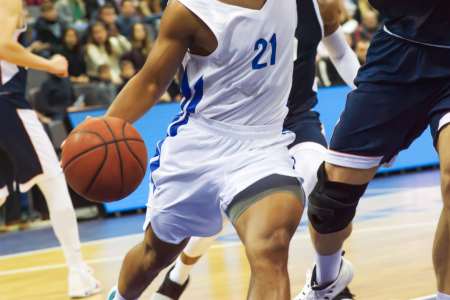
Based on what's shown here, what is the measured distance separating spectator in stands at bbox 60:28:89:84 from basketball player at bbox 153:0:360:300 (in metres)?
7.37

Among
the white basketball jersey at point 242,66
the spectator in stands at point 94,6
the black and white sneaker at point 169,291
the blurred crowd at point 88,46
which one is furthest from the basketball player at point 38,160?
the spectator in stands at point 94,6

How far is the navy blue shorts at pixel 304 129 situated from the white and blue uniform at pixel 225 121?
1.24 m

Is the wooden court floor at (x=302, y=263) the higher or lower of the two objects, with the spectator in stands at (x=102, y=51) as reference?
higher

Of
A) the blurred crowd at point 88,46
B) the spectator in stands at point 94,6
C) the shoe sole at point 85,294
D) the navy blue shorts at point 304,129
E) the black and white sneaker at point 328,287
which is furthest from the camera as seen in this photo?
the spectator in stands at point 94,6

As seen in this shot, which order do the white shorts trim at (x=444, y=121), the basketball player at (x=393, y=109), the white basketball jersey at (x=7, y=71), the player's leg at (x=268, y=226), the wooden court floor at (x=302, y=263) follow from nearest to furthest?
the player's leg at (x=268, y=226), the white shorts trim at (x=444, y=121), the basketball player at (x=393, y=109), the wooden court floor at (x=302, y=263), the white basketball jersey at (x=7, y=71)

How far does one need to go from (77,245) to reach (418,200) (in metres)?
4.48

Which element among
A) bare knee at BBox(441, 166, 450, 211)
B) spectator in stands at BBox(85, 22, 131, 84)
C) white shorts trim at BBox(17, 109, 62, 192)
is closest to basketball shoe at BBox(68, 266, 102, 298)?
white shorts trim at BBox(17, 109, 62, 192)

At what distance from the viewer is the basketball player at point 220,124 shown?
13.1 feet

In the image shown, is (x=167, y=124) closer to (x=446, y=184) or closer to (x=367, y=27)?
(x=367, y=27)

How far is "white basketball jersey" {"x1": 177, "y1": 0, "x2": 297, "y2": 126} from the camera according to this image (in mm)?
4070

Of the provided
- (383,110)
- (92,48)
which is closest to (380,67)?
(383,110)

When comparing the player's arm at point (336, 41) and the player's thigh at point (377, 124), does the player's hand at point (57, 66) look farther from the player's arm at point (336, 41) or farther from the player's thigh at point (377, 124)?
the player's thigh at point (377, 124)

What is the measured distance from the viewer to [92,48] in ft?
44.0

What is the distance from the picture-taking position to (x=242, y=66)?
4137mm
